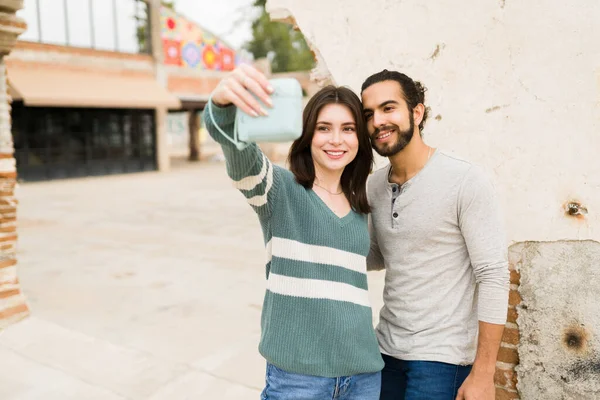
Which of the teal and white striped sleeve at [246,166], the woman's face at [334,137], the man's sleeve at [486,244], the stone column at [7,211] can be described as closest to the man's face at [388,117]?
the woman's face at [334,137]

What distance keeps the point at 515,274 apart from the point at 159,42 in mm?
19441

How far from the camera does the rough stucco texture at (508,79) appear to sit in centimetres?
202

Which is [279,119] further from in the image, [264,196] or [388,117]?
[388,117]

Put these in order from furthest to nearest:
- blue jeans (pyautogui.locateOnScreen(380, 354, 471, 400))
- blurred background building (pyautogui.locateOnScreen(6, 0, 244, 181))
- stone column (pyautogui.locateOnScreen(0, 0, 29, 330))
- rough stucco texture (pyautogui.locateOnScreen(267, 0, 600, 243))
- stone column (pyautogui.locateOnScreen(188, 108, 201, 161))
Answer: stone column (pyautogui.locateOnScreen(188, 108, 201, 161)) < blurred background building (pyautogui.locateOnScreen(6, 0, 244, 181)) < stone column (pyautogui.locateOnScreen(0, 0, 29, 330)) < rough stucco texture (pyautogui.locateOnScreen(267, 0, 600, 243)) < blue jeans (pyautogui.locateOnScreen(380, 354, 471, 400))

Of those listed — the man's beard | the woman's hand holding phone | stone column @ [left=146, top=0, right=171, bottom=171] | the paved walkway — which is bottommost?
the paved walkway

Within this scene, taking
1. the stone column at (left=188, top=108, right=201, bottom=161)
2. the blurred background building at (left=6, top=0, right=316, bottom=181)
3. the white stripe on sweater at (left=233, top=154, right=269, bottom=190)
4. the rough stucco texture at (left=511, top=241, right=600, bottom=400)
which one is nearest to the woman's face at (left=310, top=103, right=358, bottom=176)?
the white stripe on sweater at (left=233, top=154, right=269, bottom=190)

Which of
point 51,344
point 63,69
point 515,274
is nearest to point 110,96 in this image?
point 63,69

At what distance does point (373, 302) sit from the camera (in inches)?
188

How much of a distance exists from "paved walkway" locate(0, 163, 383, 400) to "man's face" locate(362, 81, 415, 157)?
218 centimetres

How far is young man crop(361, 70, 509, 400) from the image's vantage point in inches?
62.4

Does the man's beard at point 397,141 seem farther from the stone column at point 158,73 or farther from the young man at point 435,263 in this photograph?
the stone column at point 158,73

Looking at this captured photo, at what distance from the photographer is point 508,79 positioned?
7.00ft

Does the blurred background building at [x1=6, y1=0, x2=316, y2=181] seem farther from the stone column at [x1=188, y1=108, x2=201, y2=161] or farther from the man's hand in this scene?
the man's hand

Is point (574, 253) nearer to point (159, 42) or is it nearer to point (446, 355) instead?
point (446, 355)
